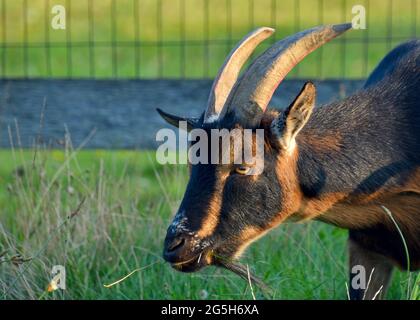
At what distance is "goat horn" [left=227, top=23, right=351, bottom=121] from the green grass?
43.0 inches

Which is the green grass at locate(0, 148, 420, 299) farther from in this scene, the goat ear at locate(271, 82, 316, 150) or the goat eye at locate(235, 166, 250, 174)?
the goat ear at locate(271, 82, 316, 150)

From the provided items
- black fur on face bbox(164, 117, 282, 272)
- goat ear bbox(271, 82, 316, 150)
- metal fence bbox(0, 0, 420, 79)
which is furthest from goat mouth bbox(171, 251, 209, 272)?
metal fence bbox(0, 0, 420, 79)

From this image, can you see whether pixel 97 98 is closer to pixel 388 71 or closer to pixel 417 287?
pixel 388 71

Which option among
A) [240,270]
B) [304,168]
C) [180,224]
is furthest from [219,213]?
[304,168]

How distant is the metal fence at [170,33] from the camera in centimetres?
1345

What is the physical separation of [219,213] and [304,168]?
0.49m

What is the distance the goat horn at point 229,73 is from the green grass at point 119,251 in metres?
1.04

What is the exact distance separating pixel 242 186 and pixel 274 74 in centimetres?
56

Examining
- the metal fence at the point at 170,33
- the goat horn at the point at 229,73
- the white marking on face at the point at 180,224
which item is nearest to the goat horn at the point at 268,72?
the goat horn at the point at 229,73

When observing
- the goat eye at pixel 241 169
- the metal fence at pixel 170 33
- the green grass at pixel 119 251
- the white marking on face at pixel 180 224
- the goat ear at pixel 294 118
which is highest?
the metal fence at pixel 170 33

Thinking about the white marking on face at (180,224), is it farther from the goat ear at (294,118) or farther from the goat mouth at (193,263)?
the goat ear at (294,118)

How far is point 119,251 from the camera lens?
666cm

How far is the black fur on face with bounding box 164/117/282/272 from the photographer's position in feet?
16.7

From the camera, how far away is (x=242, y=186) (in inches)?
204
